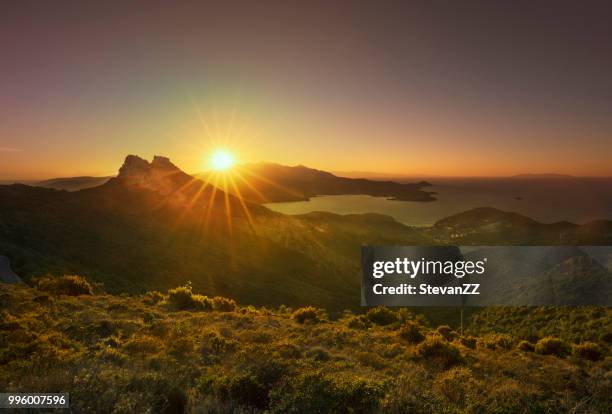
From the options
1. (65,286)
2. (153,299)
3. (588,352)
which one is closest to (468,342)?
(588,352)

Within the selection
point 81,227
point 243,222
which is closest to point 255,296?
point 81,227

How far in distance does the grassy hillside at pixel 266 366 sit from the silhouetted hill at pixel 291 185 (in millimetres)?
77631

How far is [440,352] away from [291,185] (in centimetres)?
11233

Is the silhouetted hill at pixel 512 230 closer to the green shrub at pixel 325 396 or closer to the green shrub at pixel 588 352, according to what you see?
the green shrub at pixel 588 352

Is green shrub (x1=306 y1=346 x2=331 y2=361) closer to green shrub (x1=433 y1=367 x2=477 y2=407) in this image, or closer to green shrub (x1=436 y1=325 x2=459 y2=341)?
green shrub (x1=433 y1=367 x2=477 y2=407)

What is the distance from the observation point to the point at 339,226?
125 meters

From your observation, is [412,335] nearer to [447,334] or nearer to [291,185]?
[447,334]

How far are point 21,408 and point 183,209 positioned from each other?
300 feet

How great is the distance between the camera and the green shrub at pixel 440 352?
1183cm

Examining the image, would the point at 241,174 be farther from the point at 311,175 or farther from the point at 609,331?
the point at 609,331

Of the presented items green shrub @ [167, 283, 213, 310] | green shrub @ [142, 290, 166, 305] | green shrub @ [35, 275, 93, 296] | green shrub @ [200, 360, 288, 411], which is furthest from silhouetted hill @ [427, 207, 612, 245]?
green shrub @ [200, 360, 288, 411]

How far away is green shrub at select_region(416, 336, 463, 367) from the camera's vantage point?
466 inches

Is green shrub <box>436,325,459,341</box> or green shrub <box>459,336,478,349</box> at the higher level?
green shrub <box>459,336,478,349</box>

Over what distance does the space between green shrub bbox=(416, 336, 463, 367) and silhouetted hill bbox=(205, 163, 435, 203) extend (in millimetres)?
78810
